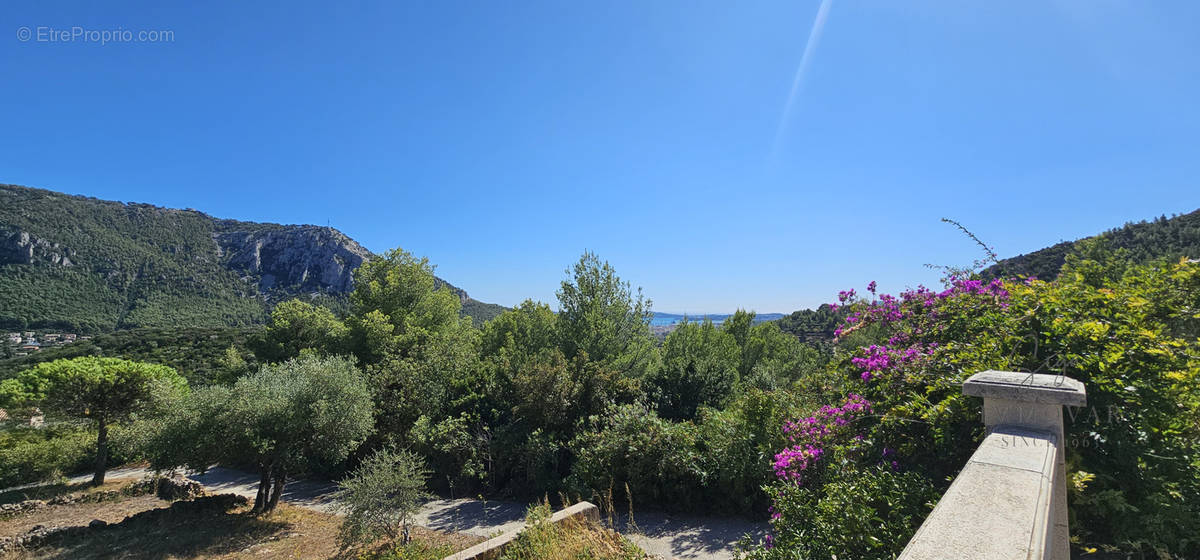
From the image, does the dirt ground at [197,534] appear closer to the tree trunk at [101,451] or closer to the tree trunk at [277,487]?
the tree trunk at [277,487]

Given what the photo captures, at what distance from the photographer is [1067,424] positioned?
2521 mm

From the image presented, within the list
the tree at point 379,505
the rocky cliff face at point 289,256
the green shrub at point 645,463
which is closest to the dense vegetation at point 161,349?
the tree at point 379,505

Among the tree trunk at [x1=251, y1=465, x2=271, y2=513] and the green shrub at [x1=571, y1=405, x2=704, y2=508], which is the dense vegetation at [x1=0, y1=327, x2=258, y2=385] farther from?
the green shrub at [x1=571, y1=405, x2=704, y2=508]

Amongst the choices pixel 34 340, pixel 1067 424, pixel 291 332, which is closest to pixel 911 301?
pixel 1067 424

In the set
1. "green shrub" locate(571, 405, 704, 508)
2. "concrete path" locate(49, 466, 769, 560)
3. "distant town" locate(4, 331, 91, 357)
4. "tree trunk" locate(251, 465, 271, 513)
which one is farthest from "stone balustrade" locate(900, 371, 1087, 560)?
"distant town" locate(4, 331, 91, 357)

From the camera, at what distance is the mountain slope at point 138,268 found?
5281cm

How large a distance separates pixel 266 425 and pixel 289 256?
286 feet

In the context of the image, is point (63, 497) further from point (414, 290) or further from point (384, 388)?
point (414, 290)

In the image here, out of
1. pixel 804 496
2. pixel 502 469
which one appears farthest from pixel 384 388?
pixel 804 496

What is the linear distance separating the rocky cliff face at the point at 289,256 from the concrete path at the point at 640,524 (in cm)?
7153

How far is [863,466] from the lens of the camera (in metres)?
3.12

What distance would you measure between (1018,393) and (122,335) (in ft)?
204

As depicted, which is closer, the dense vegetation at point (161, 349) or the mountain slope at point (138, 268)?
the dense vegetation at point (161, 349)

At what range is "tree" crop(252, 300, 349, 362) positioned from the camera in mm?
19531
